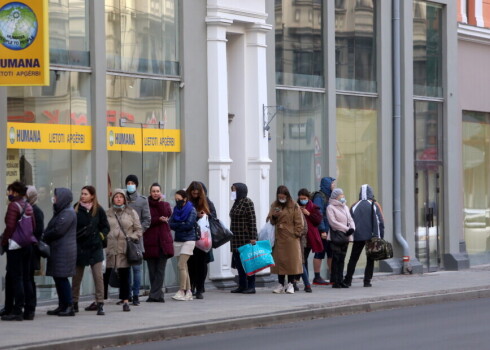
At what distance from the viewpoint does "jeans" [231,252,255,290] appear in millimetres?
21141

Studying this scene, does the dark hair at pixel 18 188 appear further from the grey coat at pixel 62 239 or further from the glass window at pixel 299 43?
the glass window at pixel 299 43

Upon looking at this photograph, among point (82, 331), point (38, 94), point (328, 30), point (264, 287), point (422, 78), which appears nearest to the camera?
point (82, 331)

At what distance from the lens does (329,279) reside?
24344 millimetres

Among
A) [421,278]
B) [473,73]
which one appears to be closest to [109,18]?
[421,278]

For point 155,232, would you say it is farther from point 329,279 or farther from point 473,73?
point 473,73

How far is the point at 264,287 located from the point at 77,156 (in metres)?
4.72

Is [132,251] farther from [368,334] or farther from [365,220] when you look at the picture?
[365,220]

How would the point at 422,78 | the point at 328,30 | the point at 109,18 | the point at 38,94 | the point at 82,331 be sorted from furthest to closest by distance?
the point at 422,78, the point at 328,30, the point at 109,18, the point at 38,94, the point at 82,331

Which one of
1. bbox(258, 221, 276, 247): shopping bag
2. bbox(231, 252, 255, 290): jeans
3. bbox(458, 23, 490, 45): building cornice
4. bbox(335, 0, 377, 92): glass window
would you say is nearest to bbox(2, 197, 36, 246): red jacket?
bbox(231, 252, 255, 290): jeans

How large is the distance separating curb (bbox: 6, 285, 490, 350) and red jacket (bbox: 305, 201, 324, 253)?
2053 millimetres

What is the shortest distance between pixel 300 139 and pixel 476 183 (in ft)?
24.9

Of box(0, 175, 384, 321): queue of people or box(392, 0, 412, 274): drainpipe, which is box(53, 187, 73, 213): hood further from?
box(392, 0, 412, 274): drainpipe

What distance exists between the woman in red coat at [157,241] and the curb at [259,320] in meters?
2.25

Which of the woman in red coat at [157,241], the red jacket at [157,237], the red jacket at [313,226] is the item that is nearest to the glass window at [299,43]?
the red jacket at [313,226]
